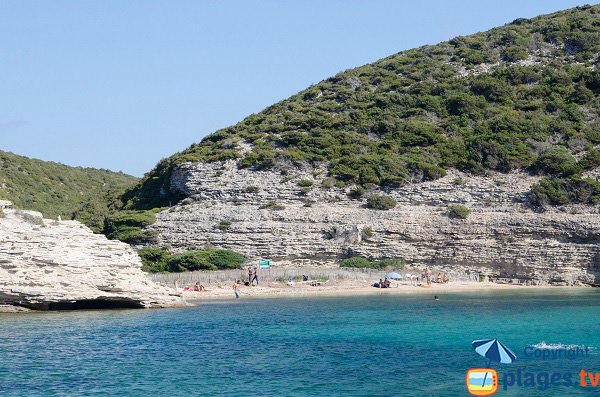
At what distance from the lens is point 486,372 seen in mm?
18281

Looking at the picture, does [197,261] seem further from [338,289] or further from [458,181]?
[458,181]

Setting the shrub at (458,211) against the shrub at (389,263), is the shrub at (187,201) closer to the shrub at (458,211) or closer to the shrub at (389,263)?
the shrub at (389,263)

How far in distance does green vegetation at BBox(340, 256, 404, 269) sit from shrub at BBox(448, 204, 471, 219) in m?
4.86

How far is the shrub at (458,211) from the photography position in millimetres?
51906

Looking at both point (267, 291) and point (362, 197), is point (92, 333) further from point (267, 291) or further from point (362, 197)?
point (362, 197)

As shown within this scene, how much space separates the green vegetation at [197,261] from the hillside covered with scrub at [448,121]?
12980 millimetres

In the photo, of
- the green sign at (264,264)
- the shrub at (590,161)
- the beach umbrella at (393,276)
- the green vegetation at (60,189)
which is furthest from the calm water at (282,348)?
the green vegetation at (60,189)

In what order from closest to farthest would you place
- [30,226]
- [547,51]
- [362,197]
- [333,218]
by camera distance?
[30,226], [333,218], [362,197], [547,51]

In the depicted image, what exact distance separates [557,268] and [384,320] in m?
21.2

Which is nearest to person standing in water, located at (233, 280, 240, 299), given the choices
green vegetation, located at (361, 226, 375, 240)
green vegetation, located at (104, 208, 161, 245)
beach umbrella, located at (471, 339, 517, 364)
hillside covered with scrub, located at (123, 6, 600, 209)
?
green vegetation, located at (361, 226, 375, 240)

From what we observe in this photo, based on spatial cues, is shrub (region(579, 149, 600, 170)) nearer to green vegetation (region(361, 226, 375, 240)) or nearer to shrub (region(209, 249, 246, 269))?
green vegetation (region(361, 226, 375, 240))

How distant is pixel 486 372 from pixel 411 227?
33609 millimetres

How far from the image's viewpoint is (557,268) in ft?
159

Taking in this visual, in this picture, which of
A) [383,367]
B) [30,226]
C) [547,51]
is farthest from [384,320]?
[547,51]
